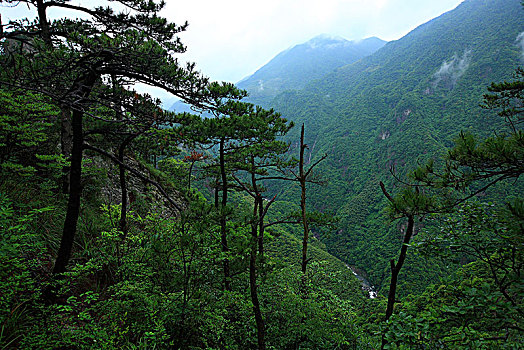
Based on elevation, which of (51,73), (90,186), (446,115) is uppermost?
(51,73)

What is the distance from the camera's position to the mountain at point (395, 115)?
5636 cm

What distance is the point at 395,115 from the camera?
8656 cm

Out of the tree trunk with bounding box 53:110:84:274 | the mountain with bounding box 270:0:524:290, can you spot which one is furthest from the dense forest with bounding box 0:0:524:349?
the mountain with bounding box 270:0:524:290

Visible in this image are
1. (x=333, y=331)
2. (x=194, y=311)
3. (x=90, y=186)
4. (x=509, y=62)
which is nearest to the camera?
(x=194, y=311)

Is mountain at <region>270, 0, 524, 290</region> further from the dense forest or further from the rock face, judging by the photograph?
the rock face

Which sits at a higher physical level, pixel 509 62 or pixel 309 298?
pixel 309 298

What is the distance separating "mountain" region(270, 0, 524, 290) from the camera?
56359 mm

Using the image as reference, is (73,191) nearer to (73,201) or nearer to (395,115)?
(73,201)

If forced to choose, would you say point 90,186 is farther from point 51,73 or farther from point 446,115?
point 446,115

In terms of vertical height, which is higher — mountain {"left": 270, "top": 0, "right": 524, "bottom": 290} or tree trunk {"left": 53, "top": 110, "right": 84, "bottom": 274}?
tree trunk {"left": 53, "top": 110, "right": 84, "bottom": 274}

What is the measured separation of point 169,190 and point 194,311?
898cm

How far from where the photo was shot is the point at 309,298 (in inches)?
217

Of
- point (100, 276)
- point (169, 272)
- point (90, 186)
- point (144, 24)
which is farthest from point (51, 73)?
point (90, 186)

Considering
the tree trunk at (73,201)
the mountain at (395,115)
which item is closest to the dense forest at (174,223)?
the tree trunk at (73,201)
